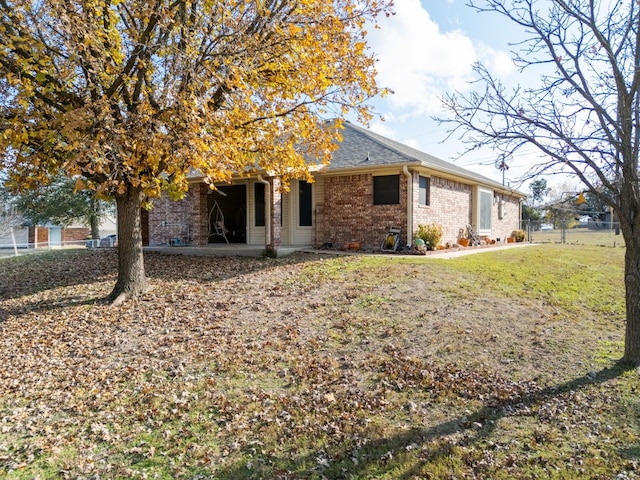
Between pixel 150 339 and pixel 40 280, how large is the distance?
622 centimetres

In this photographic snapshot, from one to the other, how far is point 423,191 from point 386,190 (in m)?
1.34

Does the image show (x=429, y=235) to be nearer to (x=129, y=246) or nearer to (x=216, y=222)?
(x=216, y=222)

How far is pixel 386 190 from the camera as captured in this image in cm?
1288

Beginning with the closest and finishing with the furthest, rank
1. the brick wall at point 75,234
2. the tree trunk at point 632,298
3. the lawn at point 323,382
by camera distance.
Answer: the lawn at point 323,382, the tree trunk at point 632,298, the brick wall at point 75,234

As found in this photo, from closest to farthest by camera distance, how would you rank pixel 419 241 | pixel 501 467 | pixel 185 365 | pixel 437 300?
1. pixel 501 467
2. pixel 185 365
3. pixel 437 300
4. pixel 419 241

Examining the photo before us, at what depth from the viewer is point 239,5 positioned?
7445mm

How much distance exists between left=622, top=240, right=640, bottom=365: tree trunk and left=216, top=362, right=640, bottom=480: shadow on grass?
5.43 ft

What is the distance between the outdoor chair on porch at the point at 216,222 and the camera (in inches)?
620

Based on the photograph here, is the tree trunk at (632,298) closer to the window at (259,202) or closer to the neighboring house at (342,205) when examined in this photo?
the neighboring house at (342,205)

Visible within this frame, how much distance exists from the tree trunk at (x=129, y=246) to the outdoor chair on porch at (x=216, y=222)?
6.79m

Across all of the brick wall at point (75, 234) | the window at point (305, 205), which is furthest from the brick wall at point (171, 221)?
the brick wall at point (75, 234)

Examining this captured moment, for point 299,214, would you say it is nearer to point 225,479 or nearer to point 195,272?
point 195,272

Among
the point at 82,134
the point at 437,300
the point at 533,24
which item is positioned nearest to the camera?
the point at 533,24

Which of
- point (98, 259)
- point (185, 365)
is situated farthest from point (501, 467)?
point (98, 259)
